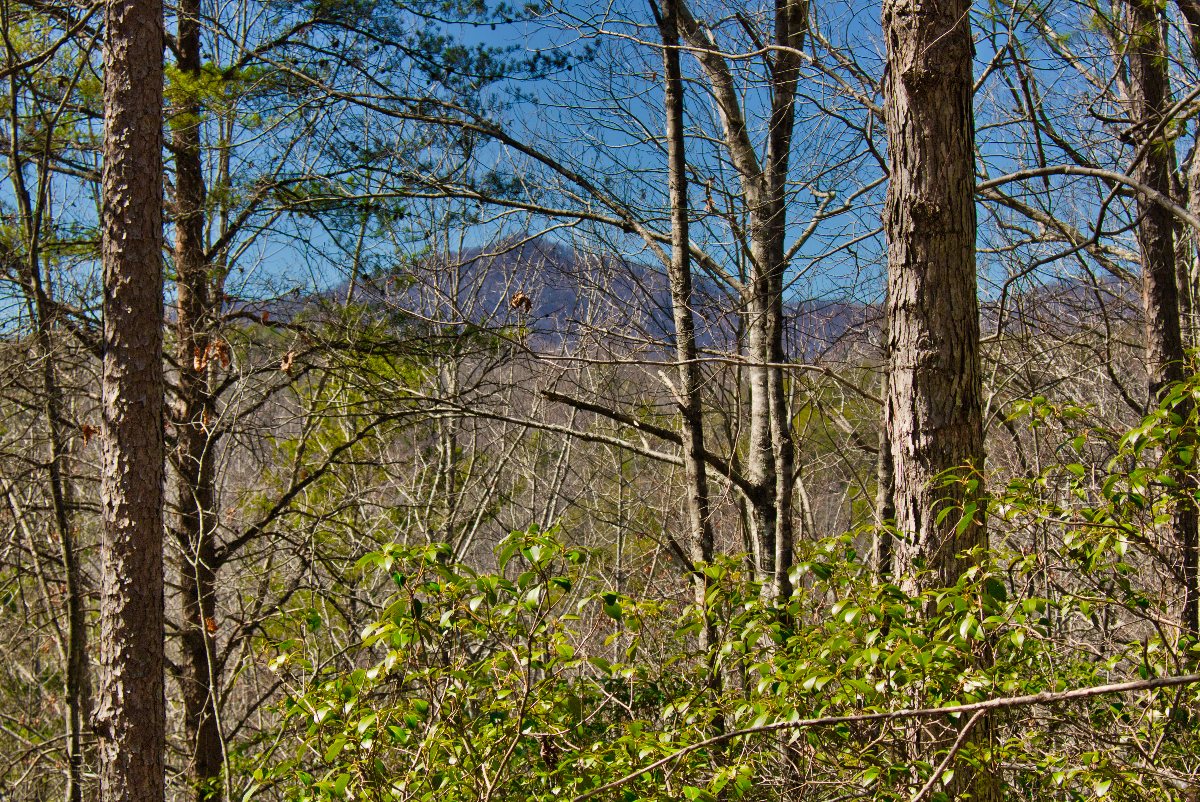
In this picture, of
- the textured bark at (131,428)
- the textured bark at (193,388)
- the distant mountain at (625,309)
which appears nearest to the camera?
the textured bark at (131,428)

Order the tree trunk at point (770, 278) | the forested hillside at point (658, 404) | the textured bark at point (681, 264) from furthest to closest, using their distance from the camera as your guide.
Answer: the tree trunk at point (770, 278), the textured bark at point (681, 264), the forested hillside at point (658, 404)

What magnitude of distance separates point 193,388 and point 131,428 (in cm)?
238

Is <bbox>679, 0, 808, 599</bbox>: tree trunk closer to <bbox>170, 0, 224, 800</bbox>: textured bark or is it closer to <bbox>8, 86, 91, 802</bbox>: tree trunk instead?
<bbox>170, 0, 224, 800</bbox>: textured bark

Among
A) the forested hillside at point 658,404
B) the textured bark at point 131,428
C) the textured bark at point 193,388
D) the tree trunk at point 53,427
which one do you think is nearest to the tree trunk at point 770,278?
the forested hillside at point 658,404

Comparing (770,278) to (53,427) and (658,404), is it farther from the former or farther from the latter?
(53,427)

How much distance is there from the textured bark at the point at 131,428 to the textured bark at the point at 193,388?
1.63m

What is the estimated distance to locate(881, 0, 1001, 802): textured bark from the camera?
11.6ft

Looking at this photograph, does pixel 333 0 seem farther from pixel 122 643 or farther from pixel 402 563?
pixel 402 563

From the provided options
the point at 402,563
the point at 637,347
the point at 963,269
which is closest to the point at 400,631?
the point at 402,563

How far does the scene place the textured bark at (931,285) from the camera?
11.6 ft

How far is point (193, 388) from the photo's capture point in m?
7.26

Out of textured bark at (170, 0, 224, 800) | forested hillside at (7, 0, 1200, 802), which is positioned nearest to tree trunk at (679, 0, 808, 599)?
forested hillside at (7, 0, 1200, 802)

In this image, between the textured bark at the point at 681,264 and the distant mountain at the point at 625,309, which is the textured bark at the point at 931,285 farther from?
the textured bark at the point at 681,264

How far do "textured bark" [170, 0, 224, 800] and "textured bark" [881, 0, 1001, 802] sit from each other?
16.6 ft
